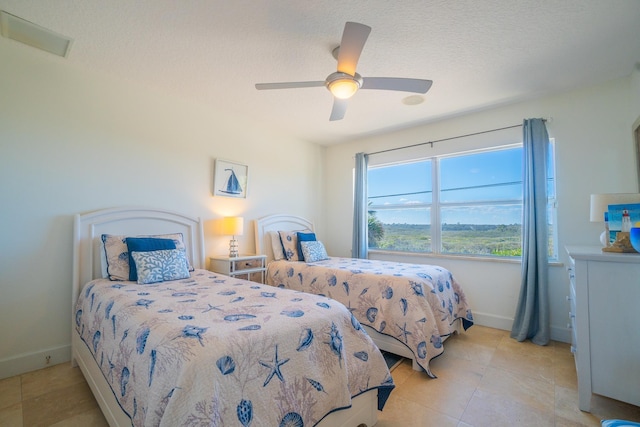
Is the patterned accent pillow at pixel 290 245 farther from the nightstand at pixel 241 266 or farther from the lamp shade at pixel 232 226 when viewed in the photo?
the lamp shade at pixel 232 226

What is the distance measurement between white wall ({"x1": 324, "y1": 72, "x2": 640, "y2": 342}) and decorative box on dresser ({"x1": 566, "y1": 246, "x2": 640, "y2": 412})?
128 centimetres

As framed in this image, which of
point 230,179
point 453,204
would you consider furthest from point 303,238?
point 453,204

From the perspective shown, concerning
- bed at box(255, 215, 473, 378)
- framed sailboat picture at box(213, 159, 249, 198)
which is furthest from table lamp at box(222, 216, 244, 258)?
bed at box(255, 215, 473, 378)

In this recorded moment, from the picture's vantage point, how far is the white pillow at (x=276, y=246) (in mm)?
3576

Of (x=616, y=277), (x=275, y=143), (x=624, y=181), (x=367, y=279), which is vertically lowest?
(x=367, y=279)

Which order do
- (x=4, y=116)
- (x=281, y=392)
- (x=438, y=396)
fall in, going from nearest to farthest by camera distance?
(x=281, y=392)
(x=438, y=396)
(x=4, y=116)

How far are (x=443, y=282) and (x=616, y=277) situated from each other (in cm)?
121

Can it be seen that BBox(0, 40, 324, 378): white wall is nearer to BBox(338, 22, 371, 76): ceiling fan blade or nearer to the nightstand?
the nightstand

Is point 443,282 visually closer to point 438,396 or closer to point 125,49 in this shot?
point 438,396

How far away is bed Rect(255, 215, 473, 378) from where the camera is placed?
2205 millimetres

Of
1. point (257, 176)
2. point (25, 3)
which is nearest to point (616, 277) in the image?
point (257, 176)

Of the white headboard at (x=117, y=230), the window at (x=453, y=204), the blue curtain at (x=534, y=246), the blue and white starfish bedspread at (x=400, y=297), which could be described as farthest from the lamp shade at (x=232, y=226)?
the blue curtain at (x=534, y=246)

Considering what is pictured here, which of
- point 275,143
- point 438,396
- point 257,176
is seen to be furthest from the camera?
point 275,143

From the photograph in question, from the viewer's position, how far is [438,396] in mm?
1868
